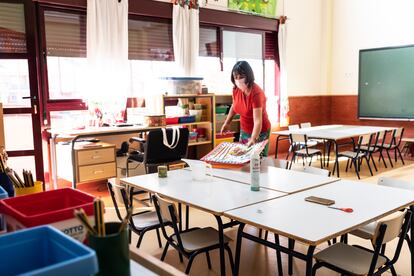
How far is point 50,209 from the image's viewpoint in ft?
3.73

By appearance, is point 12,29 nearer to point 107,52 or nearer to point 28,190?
point 107,52

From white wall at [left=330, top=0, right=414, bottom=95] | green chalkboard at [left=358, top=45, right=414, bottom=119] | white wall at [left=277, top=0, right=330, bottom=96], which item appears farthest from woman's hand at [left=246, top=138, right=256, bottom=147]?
white wall at [left=330, top=0, right=414, bottom=95]

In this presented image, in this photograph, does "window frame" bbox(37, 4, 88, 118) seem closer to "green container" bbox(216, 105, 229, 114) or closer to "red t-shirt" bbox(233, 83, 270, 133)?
"green container" bbox(216, 105, 229, 114)

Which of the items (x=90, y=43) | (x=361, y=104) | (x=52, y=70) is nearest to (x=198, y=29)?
(x=90, y=43)

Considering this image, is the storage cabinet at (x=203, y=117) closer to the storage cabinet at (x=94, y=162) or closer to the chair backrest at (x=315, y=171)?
the storage cabinet at (x=94, y=162)

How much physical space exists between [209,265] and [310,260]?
1.18 metres

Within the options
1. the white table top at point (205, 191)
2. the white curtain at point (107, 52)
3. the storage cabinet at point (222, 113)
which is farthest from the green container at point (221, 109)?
the white table top at point (205, 191)

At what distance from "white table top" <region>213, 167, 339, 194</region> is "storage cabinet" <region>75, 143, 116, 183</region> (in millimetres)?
1928

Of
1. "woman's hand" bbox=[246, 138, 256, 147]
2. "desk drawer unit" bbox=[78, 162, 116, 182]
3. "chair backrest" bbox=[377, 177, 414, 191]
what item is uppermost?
"woman's hand" bbox=[246, 138, 256, 147]

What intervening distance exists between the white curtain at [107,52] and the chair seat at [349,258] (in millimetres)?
3621

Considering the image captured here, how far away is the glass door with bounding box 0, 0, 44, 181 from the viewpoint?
14.6ft

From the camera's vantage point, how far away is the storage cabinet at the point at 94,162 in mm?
4391

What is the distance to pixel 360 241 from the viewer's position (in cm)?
339

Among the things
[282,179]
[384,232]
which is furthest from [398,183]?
[384,232]
